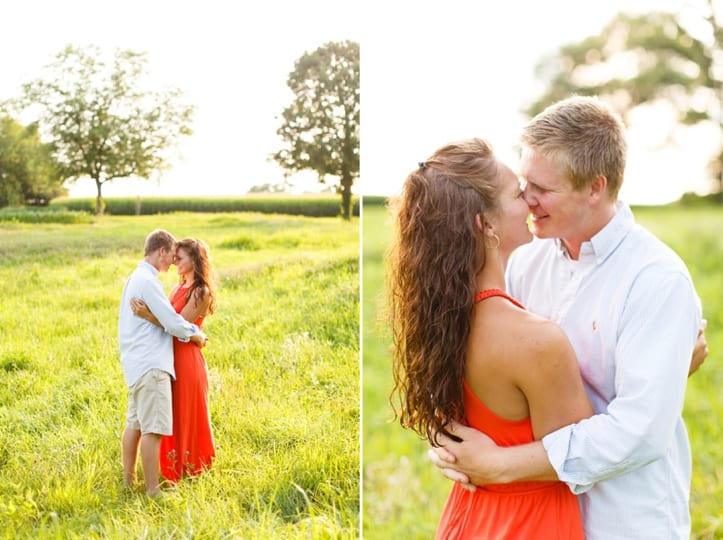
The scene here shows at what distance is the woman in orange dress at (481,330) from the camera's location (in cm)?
206

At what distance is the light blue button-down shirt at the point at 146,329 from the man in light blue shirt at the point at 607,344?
125 centimetres

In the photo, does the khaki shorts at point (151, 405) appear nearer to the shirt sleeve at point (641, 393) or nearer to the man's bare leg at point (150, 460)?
A: the man's bare leg at point (150, 460)

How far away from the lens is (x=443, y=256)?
6.87 feet

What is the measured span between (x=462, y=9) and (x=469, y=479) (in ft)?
21.8

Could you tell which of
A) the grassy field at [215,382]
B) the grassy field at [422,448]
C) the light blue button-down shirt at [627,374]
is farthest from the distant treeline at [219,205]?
the light blue button-down shirt at [627,374]

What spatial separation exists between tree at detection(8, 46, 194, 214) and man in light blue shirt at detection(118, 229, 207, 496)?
30 centimetres

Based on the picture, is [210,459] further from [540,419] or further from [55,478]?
[540,419]

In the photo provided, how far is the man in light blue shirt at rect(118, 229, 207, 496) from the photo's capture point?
3.16 m

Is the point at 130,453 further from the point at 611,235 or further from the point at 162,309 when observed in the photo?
the point at 611,235

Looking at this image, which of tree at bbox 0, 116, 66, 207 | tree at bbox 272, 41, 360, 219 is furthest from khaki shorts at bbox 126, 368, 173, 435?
tree at bbox 272, 41, 360, 219

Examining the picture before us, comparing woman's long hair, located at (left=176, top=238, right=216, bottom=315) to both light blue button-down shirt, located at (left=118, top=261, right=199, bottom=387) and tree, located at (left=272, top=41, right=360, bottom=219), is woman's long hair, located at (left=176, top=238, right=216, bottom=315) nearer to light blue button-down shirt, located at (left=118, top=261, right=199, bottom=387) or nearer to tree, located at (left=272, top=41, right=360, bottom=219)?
light blue button-down shirt, located at (left=118, top=261, right=199, bottom=387)

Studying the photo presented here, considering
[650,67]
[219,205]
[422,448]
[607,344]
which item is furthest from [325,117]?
[650,67]

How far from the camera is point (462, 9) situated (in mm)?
8195

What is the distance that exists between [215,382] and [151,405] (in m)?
0.26
